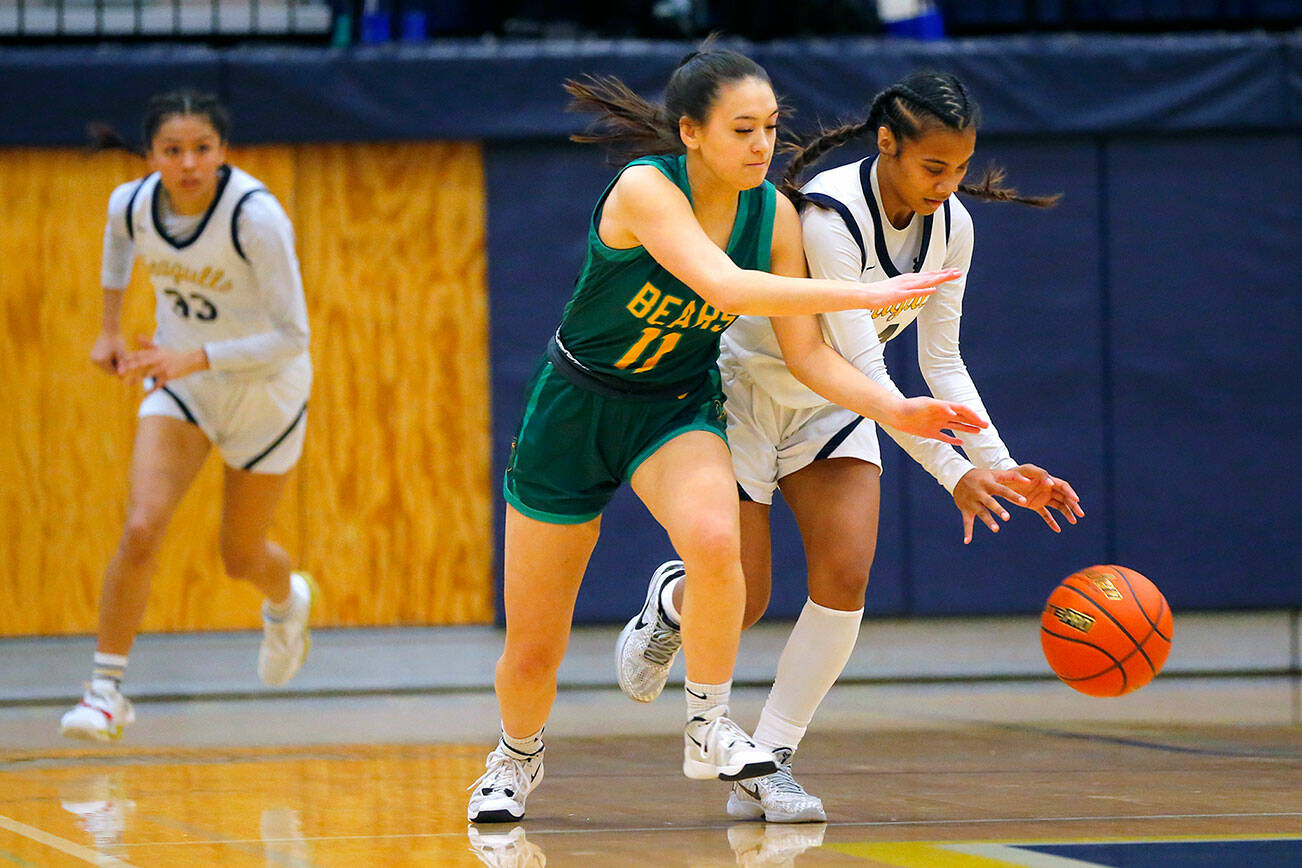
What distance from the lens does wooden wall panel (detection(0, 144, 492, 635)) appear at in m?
7.46

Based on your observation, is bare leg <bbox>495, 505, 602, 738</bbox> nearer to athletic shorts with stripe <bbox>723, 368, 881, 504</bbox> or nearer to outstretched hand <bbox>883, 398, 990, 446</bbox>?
athletic shorts with stripe <bbox>723, 368, 881, 504</bbox>

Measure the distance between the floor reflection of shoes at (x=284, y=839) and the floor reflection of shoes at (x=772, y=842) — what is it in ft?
2.82

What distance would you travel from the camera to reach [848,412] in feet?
12.1

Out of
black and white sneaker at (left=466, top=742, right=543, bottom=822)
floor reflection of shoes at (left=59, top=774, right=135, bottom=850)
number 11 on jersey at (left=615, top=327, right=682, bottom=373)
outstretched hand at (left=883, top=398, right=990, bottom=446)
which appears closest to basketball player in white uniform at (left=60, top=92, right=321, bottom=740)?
floor reflection of shoes at (left=59, top=774, right=135, bottom=850)

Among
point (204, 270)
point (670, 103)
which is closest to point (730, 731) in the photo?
point (670, 103)

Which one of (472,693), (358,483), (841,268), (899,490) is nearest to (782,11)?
(899,490)

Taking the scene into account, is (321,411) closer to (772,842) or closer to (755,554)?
(755,554)

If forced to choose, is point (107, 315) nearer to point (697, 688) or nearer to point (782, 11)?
point (697, 688)

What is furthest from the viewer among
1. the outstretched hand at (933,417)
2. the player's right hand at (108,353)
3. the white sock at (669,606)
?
the player's right hand at (108,353)

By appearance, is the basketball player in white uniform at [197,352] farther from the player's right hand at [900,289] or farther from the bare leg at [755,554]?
the player's right hand at [900,289]

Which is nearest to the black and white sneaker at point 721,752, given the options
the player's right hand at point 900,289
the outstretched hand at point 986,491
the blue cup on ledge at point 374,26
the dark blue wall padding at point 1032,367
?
the outstretched hand at point 986,491

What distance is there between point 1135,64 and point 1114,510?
2.20 metres

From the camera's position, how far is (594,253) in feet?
10.8

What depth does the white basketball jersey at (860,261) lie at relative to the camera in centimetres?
349
